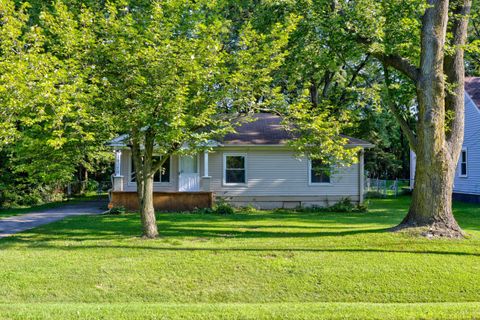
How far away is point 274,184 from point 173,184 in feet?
15.1

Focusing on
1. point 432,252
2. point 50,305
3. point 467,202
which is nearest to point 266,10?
point 432,252

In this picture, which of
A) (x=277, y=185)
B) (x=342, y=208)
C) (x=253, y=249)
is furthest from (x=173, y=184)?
(x=253, y=249)

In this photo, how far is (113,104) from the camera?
912 centimetres

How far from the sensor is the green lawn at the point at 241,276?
5965mm

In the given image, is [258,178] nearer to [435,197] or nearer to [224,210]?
[224,210]

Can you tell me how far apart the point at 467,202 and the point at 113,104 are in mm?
20124

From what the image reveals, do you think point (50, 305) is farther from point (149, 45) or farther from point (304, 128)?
point (304, 128)

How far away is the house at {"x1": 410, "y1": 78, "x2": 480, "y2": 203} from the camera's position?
2145 cm

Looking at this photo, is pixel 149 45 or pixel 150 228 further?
pixel 150 228

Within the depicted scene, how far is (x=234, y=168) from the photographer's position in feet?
60.8

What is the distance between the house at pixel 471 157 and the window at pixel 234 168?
12690mm

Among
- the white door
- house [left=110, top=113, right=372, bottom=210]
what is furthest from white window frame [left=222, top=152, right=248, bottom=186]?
the white door

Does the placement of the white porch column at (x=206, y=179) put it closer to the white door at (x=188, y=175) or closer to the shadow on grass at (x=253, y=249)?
the white door at (x=188, y=175)

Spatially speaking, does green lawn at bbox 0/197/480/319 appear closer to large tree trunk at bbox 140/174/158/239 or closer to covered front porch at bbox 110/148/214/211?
large tree trunk at bbox 140/174/158/239
